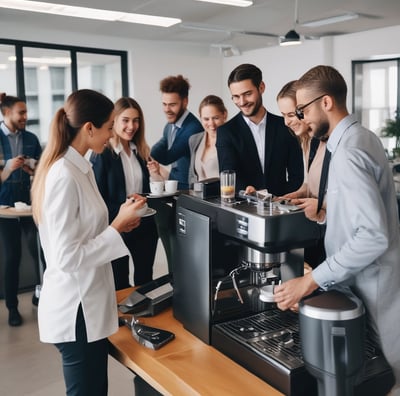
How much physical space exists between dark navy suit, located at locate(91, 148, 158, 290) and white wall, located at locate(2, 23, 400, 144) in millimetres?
5517

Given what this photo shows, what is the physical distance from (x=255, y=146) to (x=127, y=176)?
0.79 m

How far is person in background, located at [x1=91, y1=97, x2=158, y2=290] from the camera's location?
265 centimetres

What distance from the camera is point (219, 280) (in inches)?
58.5

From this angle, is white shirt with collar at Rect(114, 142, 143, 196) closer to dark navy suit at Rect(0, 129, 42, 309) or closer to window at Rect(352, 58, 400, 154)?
dark navy suit at Rect(0, 129, 42, 309)

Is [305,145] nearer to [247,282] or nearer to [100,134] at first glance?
[247,282]

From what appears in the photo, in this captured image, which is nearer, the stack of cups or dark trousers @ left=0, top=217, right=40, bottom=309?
the stack of cups

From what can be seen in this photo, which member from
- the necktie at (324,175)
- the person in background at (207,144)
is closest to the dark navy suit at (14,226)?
the person in background at (207,144)

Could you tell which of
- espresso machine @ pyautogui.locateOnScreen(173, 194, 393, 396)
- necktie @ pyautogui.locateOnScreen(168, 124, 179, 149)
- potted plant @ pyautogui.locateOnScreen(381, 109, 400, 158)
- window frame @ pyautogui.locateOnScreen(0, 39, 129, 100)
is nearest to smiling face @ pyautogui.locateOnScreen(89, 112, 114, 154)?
espresso machine @ pyautogui.locateOnScreen(173, 194, 393, 396)

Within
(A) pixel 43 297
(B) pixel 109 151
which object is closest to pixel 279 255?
(A) pixel 43 297

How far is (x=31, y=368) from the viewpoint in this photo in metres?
2.94

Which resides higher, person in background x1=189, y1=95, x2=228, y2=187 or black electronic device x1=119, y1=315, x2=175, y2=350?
person in background x1=189, y1=95, x2=228, y2=187

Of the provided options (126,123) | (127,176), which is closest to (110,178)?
(127,176)

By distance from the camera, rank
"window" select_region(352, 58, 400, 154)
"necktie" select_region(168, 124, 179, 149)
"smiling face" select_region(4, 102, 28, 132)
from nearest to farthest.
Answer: "necktie" select_region(168, 124, 179, 149) < "smiling face" select_region(4, 102, 28, 132) < "window" select_region(352, 58, 400, 154)

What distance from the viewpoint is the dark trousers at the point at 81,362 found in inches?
56.2
